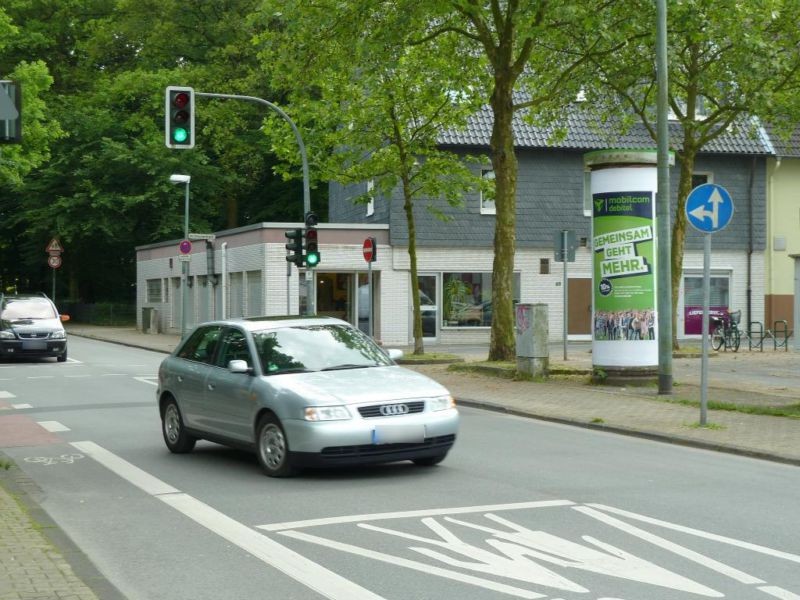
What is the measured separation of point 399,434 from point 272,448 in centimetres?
118

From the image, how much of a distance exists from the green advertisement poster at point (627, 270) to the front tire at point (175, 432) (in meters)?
8.93

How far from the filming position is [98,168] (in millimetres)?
50156

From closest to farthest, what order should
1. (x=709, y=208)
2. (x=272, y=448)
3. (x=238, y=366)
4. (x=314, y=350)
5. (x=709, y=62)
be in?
1. (x=272, y=448)
2. (x=238, y=366)
3. (x=314, y=350)
4. (x=709, y=208)
5. (x=709, y=62)

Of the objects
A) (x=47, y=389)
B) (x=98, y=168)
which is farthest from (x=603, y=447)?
(x=98, y=168)

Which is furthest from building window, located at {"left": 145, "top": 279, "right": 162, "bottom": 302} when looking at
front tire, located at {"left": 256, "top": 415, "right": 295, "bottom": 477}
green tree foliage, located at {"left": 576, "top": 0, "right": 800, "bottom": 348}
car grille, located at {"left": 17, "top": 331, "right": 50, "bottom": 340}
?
front tire, located at {"left": 256, "top": 415, "right": 295, "bottom": 477}

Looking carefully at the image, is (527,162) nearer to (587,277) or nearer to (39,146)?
(587,277)

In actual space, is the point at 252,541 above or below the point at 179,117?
below

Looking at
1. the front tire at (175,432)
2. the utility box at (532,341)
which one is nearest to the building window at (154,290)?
the utility box at (532,341)

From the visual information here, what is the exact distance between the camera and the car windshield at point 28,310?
2939 centimetres

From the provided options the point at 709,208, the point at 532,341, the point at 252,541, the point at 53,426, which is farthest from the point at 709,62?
the point at 252,541

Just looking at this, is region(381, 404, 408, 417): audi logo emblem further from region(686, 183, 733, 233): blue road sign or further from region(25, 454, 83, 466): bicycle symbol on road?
region(686, 183, 733, 233): blue road sign

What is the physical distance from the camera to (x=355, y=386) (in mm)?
10375

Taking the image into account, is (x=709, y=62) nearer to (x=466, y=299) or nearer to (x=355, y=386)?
(x=466, y=299)

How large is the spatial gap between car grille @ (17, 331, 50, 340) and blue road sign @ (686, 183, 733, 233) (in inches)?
758
